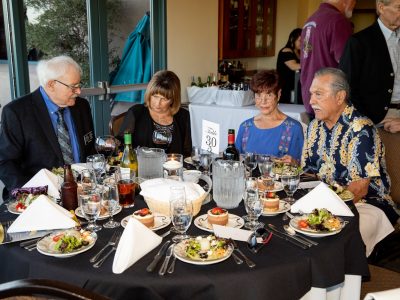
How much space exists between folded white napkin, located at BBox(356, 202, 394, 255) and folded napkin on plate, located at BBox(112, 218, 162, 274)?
3.80ft

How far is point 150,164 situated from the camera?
2053 mm

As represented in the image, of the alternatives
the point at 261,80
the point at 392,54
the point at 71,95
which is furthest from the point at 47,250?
the point at 392,54

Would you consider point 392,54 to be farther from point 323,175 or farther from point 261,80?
point 323,175

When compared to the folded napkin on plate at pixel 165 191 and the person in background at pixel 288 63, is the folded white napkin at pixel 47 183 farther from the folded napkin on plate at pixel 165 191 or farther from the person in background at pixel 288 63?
the person in background at pixel 288 63

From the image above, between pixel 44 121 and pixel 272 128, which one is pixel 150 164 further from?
pixel 272 128

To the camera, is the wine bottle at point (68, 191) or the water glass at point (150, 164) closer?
the wine bottle at point (68, 191)

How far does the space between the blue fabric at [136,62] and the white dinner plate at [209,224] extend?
10.6 feet

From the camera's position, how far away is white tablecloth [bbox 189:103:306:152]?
432 cm

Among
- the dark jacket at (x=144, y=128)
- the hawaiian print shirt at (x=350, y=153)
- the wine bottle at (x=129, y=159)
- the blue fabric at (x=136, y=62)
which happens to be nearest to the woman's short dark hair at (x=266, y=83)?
the hawaiian print shirt at (x=350, y=153)

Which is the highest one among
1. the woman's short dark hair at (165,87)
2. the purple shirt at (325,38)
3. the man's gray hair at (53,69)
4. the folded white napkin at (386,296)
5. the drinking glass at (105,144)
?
the purple shirt at (325,38)

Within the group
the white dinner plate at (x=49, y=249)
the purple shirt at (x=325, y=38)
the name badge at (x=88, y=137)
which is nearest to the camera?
the white dinner plate at (x=49, y=249)

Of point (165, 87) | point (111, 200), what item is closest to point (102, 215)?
point (111, 200)

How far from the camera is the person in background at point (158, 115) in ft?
8.90
